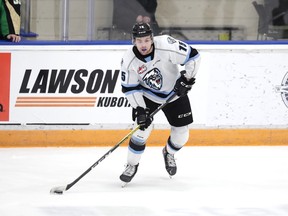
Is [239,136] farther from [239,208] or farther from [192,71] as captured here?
[239,208]

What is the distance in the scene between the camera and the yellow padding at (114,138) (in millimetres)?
5652

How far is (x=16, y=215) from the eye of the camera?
10.4 ft

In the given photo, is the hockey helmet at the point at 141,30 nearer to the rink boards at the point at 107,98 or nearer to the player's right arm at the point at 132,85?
the player's right arm at the point at 132,85

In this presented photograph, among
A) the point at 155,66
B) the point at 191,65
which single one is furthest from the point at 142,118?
the point at 191,65

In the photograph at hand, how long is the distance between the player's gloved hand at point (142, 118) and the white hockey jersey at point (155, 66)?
0.06 meters

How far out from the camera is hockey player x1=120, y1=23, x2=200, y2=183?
3854 mm

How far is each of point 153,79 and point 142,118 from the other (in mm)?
276

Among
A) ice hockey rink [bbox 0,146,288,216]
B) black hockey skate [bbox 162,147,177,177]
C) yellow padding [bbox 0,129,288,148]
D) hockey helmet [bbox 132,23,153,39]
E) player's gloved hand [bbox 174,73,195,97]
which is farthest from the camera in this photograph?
yellow padding [bbox 0,129,288,148]

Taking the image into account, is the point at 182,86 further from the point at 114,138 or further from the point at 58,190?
the point at 114,138

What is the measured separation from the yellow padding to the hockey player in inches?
60.1

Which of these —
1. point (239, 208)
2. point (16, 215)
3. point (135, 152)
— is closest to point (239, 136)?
point (135, 152)

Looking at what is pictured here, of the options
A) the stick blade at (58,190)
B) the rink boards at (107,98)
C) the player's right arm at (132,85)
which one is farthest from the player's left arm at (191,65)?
the rink boards at (107,98)

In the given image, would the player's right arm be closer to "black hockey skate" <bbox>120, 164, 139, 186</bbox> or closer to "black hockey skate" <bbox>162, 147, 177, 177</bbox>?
"black hockey skate" <bbox>120, 164, 139, 186</bbox>

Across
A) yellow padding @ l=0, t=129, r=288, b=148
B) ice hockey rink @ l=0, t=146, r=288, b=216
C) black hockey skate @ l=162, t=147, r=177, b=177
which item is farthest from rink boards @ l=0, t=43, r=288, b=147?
black hockey skate @ l=162, t=147, r=177, b=177
